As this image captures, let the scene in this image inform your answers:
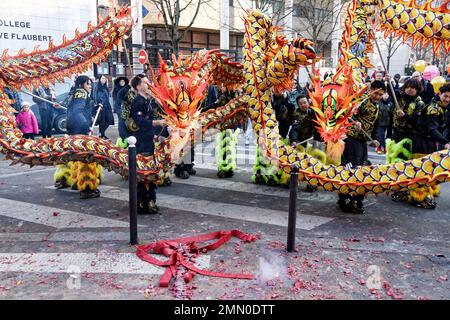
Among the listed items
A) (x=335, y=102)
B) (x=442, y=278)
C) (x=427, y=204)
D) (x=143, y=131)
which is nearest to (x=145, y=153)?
(x=143, y=131)

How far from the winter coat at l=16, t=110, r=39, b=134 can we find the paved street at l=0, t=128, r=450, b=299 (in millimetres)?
3582

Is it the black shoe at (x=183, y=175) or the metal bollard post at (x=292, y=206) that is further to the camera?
the black shoe at (x=183, y=175)

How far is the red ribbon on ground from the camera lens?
4059mm

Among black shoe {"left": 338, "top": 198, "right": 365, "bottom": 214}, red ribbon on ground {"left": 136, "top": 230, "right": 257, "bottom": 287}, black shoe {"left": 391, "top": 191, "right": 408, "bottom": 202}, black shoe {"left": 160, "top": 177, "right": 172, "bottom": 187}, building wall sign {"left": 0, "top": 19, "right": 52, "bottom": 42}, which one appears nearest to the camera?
red ribbon on ground {"left": 136, "top": 230, "right": 257, "bottom": 287}

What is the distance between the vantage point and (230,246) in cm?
484

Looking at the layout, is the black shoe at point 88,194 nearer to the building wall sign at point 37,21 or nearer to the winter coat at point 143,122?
the winter coat at point 143,122

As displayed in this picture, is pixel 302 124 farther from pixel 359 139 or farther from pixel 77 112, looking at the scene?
pixel 77 112

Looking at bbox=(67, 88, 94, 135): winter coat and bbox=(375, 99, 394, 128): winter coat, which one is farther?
bbox=(375, 99, 394, 128): winter coat

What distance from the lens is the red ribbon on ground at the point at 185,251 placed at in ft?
13.3

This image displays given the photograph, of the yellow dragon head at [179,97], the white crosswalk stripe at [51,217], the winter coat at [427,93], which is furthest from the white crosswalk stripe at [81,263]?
the winter coat at [427,93]

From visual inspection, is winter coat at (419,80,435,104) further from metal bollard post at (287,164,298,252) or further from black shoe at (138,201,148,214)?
black shoe at (138,201,148,214)

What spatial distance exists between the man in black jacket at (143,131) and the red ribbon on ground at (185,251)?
1282mm

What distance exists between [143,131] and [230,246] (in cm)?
206

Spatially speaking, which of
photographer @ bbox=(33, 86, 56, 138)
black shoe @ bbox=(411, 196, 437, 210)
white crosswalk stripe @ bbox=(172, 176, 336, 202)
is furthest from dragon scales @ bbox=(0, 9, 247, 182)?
photographer @ bbox=(33, 86, 56, 138)
